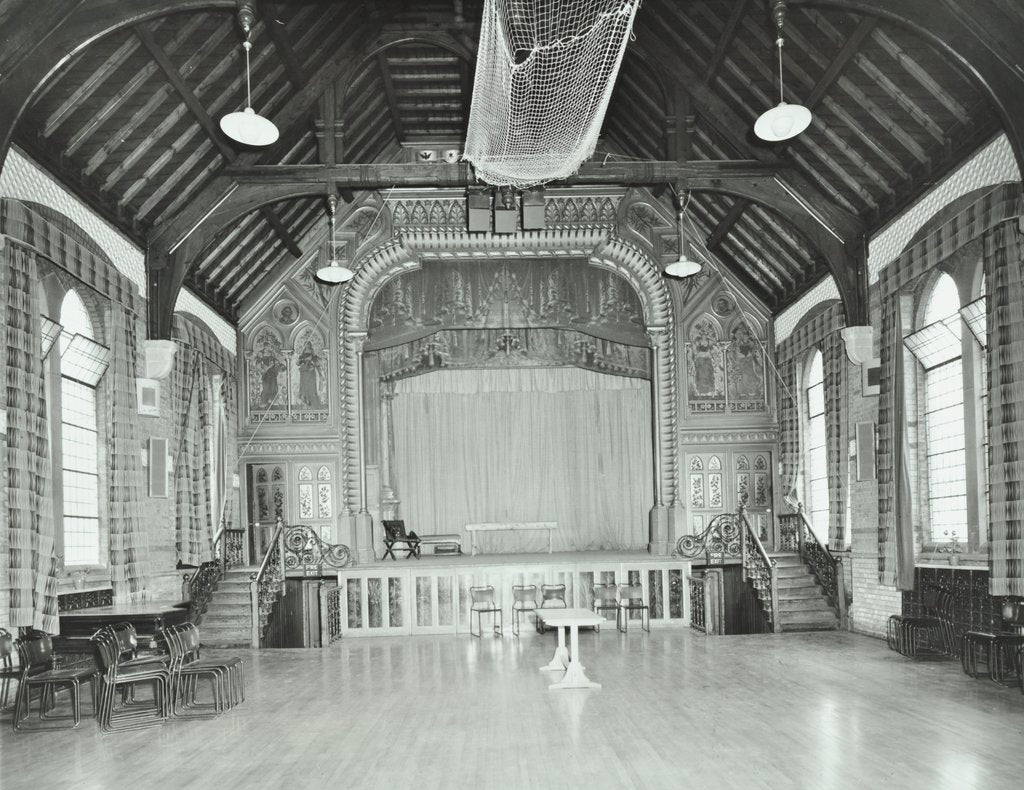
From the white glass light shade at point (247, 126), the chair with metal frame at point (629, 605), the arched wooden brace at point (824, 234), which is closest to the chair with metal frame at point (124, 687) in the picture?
the white glass light shade at point (247, 126)

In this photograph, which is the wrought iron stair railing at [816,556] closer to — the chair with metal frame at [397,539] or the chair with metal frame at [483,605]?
the chair with metal frame at [483,605]

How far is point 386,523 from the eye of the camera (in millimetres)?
16844

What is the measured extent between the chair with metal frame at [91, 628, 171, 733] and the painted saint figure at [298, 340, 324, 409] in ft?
26.5

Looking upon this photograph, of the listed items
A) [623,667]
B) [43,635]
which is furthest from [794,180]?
[43,635]

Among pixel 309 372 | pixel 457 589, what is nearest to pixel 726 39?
pixel 457 589

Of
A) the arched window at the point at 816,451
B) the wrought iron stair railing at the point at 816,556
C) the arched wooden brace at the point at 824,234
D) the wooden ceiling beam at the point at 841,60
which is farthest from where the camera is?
the arched window at the point at 816,451

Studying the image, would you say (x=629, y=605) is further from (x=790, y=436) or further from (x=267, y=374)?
(x=267, y=374)

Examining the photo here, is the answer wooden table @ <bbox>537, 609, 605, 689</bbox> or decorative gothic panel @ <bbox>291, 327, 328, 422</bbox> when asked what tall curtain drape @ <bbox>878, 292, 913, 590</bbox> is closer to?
wooden table @ <bbox>537, 609, 605, 689</bbox>

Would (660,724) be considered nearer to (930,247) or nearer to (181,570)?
(930,247)

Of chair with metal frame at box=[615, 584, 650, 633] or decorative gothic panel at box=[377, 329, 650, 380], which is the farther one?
decorative gothic panel at box=[377, 329, 650, 380]

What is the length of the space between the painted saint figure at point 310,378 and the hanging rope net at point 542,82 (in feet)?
24.4

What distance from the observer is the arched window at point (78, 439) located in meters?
11.2

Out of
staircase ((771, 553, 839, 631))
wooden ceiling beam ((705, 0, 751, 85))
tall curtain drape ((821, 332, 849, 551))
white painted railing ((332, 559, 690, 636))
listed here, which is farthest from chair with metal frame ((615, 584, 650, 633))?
wooden ceiling beam ((705, 0, 751, 85))

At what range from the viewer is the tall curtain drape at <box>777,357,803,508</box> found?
52.1ft
